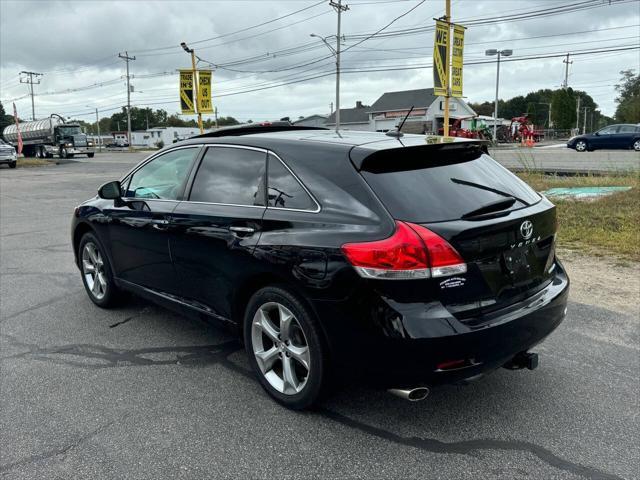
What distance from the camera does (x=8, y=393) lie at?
3523 millimetres

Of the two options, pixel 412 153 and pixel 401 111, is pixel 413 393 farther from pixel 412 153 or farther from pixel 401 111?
pixel 401 111

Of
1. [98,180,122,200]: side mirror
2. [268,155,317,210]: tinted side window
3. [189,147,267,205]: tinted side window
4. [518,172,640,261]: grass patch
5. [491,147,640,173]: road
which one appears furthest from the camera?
[491,147,640,173]: road

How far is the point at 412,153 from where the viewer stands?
313 centimetres

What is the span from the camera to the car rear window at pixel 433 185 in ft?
9.34

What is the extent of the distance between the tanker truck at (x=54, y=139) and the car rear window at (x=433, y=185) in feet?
160

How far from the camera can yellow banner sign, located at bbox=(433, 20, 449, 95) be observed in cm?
1219

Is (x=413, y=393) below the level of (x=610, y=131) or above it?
below

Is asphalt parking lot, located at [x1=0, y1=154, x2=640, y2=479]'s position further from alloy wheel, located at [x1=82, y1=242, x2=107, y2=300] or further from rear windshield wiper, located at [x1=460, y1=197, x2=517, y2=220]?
rear windshield wiper, located at [x1=460, y1=197, x2=517, y2=220]

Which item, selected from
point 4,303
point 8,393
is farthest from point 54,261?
point 8,393

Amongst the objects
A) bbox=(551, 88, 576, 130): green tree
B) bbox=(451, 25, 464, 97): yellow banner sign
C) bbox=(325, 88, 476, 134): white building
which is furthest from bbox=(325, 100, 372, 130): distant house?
bbox=(451, 25, 464, 97): yellow banner sign

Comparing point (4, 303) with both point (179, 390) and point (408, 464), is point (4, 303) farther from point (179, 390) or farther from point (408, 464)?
point (408, 464)

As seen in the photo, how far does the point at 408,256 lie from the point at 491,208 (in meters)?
0.69

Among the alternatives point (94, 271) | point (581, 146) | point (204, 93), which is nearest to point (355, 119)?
point (581, 146)

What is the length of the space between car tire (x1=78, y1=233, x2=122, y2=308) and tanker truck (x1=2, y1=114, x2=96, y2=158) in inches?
1791
